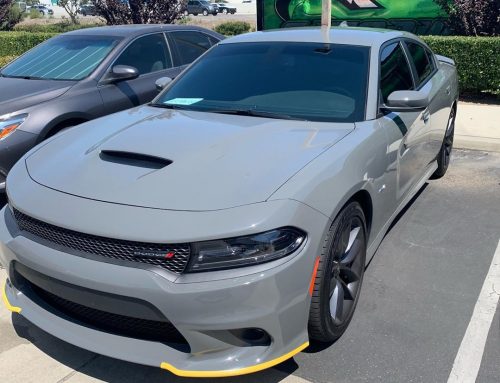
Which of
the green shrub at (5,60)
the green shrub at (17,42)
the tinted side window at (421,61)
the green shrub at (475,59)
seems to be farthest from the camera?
the green shrub at (17,42)

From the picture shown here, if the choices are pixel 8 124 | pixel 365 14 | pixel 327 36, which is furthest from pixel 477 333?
pixel 365 14

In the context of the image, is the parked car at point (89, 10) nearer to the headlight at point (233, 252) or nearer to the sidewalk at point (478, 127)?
the sidewalk at point (478, 127)

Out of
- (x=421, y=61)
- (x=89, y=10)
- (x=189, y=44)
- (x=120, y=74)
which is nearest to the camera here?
(x=421, y=61)

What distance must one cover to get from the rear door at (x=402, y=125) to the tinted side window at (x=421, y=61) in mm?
253

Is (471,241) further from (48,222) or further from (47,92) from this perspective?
(47,92)

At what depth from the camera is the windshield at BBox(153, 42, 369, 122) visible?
3494 millimetres

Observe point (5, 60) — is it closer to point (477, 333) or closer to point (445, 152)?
point (445, 152)

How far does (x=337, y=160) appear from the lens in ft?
9.23

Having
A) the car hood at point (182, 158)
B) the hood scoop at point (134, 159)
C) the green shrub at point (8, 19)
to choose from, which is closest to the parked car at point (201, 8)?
the green shrub at point (8, 19)

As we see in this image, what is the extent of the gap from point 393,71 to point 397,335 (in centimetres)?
193

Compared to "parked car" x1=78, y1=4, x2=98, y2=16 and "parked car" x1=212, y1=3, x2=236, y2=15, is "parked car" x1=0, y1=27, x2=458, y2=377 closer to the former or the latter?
"parked car" x1=78, y1=4, x2=98, y2=16

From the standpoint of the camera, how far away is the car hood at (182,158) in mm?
2480

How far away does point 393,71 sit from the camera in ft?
13.0

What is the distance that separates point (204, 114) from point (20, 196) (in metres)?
1.32
